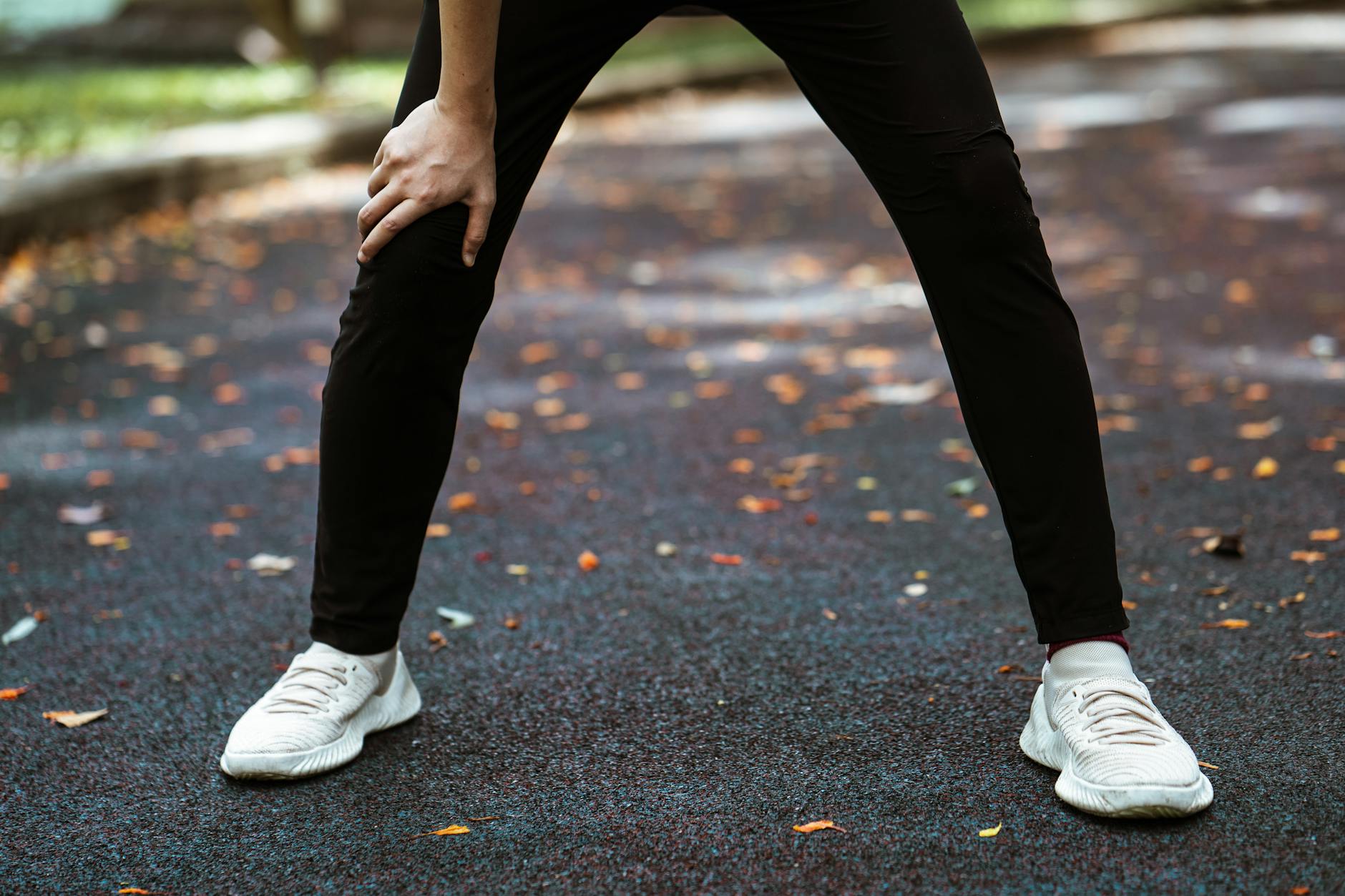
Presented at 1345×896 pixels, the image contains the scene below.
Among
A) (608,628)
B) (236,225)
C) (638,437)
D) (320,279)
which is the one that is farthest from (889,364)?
(236,225)

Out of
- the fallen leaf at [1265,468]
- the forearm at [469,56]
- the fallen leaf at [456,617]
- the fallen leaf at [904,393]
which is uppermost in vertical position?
the forearm at [469,56]

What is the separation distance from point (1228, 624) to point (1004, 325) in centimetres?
96

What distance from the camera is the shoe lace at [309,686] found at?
7.24 ft

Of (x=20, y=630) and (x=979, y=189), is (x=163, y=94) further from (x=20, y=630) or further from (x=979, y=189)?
(x=979, y=189)

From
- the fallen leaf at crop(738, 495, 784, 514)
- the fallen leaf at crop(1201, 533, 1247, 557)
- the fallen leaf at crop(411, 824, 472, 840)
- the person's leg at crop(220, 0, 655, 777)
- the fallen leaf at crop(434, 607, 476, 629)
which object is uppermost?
the person's leg at crop(220, 0, 655, 777)

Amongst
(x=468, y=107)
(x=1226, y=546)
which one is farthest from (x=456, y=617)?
(x=1226, y=546)

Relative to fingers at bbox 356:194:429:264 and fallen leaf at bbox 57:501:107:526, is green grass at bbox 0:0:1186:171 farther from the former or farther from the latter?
fingers at bbox 356:194:429:264

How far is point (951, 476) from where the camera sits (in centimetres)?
368

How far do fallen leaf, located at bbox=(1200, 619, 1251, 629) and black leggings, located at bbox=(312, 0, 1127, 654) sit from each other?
0.69 m

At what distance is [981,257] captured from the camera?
6.59 ft

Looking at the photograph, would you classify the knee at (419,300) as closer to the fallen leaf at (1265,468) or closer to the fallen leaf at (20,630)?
the fallen leaf at (20,630)

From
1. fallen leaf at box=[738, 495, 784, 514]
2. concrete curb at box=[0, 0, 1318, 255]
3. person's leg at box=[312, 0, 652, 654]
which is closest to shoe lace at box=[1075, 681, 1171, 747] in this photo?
person's leg at box=[312, 0, 652, 654]

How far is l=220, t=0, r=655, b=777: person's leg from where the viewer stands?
2.05 meters

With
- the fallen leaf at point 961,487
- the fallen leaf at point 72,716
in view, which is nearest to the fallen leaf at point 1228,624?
the fallen leaf at point 961,487
